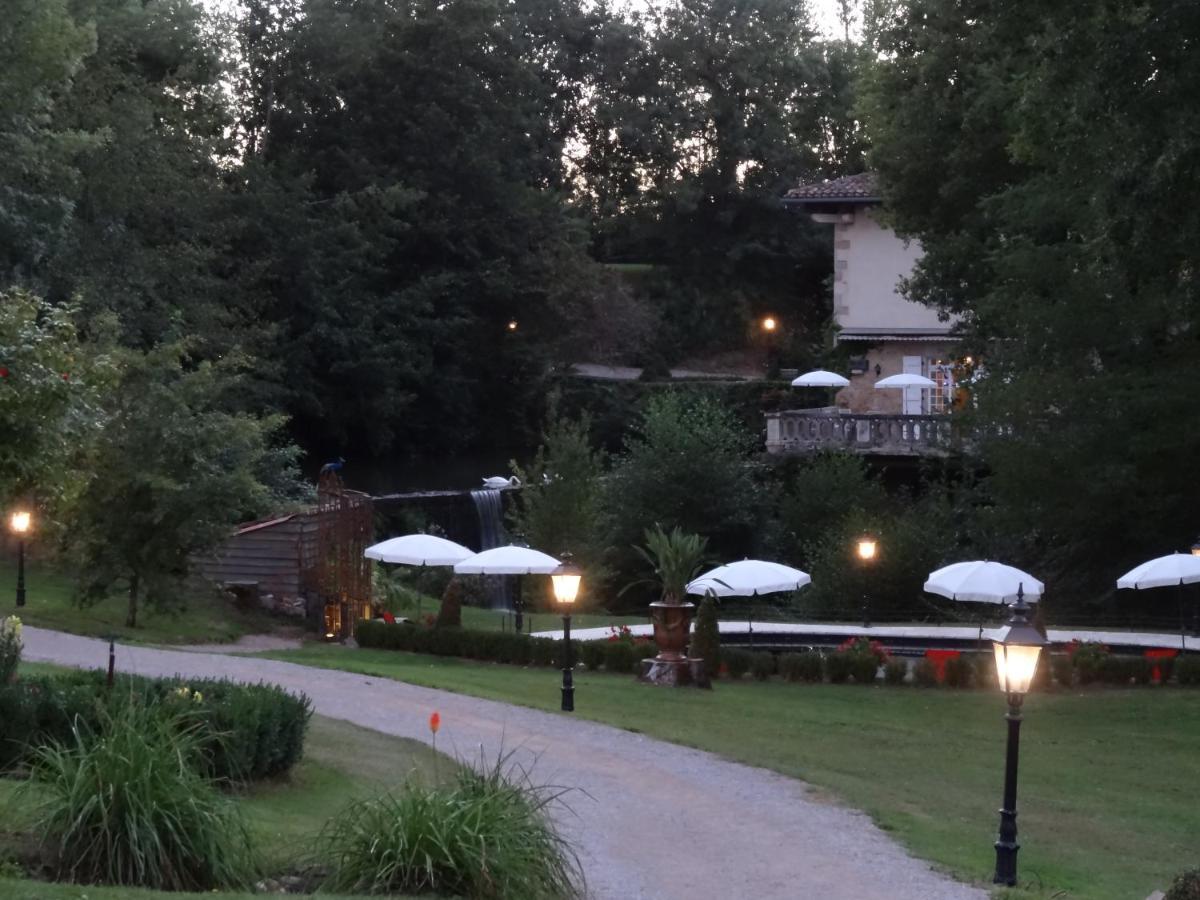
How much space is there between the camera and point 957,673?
2314 cm

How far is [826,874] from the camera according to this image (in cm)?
1059

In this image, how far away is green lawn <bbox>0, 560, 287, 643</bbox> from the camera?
966 inches

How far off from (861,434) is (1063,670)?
1749 cm

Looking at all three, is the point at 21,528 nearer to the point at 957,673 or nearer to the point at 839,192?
the point at 957,673

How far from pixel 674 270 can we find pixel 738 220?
3723mm

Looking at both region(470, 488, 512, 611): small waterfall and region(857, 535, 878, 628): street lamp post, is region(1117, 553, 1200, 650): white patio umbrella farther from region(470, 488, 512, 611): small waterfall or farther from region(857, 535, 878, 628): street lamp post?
region(470, 488, 512, 611): small waterfall

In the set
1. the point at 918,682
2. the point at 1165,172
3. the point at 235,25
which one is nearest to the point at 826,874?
the point at 1165,172

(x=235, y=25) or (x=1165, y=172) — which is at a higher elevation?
(x=235, y=25)

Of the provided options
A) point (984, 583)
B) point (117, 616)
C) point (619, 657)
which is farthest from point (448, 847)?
point (117, 616)

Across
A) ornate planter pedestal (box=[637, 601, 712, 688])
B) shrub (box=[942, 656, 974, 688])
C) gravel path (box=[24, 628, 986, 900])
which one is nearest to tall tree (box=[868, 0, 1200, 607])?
shrub (box=[942, 656, 974, 688])

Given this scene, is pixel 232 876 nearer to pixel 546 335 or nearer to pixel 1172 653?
pixel 1172 653

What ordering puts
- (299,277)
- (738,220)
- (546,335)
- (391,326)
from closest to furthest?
(299,277)
(391,326)
(546,335)
(738,220)

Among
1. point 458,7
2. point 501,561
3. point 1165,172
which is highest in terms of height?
point 458,7

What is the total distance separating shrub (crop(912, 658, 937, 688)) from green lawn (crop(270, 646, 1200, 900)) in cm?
37
